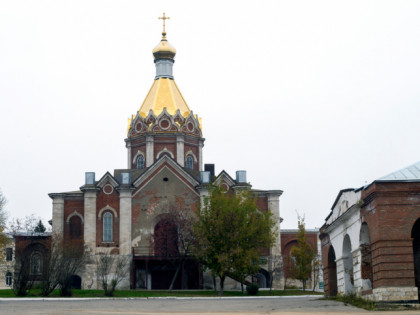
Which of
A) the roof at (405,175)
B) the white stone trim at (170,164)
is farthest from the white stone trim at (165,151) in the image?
the roof at (405,175)

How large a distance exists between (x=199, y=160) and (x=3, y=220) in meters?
15.9

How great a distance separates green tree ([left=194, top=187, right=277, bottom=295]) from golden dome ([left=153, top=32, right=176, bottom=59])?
19.5 meters

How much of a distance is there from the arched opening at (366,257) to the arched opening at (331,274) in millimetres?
6113

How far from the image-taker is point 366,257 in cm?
2594

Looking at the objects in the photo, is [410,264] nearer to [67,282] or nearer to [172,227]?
[67,282]

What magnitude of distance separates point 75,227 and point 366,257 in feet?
107

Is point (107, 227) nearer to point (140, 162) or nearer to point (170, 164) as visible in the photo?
point (170, 164)

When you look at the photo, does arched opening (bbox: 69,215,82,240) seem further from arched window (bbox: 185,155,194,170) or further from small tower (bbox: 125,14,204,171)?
arched window (bbox: 185,155,194,170)

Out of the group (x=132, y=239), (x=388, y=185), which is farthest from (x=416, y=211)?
(x=132, y=239)

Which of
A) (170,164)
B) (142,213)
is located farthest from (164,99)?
(142,213)

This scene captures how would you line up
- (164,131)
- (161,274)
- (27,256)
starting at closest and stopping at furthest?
(27,256), (161,274), (164,131)

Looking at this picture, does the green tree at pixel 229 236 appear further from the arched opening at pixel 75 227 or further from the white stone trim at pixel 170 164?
the arched opening at pixel 75 227

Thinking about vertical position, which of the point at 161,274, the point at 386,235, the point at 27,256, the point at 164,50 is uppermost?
the point at 164,50

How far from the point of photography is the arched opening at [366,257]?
2589 centimetres
